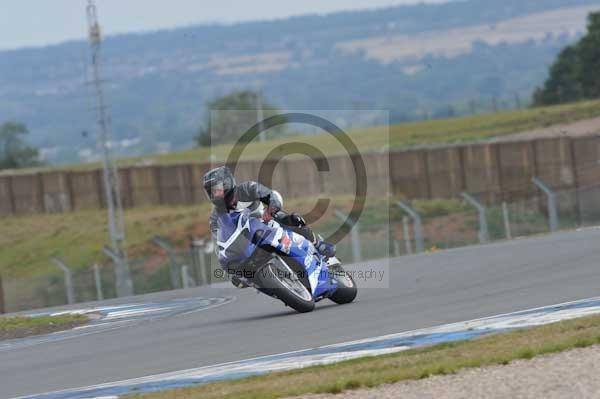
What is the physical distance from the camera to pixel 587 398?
27.5 ft

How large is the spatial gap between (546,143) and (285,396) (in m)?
41.5

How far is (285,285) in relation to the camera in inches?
562

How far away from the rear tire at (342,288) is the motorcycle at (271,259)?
0.37 metres

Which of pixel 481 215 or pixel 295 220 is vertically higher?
pixel 295 220

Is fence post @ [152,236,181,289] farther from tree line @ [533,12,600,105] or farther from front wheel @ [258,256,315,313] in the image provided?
tree line @ [533,12,600,105]

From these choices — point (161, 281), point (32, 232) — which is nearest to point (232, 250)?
point (161, 281)

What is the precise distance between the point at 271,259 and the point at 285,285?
34cm

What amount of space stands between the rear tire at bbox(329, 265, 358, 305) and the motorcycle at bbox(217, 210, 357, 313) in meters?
0.37

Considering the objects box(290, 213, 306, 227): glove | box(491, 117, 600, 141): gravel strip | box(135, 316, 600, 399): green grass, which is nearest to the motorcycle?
box(290, 213, 306, 227): glove

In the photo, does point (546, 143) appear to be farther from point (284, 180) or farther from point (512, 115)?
point (512, 115)

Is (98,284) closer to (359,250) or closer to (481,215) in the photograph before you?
(359,250)

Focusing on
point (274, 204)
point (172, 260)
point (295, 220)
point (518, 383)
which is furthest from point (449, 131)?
point (518, 383)

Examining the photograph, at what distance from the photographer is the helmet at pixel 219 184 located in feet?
45.4

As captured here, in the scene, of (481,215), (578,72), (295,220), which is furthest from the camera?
(578,72)
